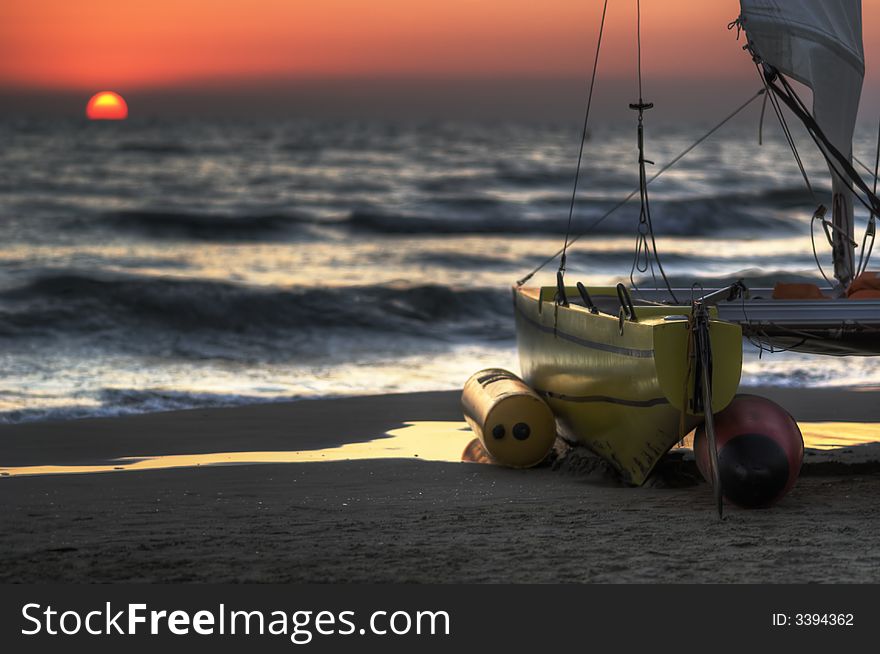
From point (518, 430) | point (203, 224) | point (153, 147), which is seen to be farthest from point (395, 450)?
point (153, 147)

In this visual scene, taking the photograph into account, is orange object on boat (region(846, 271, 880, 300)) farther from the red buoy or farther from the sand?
the red buoy

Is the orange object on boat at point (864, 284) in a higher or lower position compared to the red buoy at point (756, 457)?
higher

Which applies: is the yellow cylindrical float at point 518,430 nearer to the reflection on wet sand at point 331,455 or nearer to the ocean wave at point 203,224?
the reflection on wet sand at point 331,455

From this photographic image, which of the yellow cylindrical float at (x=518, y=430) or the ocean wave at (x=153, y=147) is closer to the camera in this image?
the yellow cylindrical float at (x=518, y=430)

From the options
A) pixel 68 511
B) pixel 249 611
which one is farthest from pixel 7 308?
pixel 249 611

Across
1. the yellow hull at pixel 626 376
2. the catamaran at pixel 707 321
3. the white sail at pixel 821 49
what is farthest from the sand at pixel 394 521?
the white sail at pixel 821 49

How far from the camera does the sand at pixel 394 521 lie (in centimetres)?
518

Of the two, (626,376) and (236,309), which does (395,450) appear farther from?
(236,309)

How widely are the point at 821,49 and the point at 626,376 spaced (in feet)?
11.3

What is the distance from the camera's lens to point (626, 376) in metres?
7.01

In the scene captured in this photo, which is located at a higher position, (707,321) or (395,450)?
(707,321)

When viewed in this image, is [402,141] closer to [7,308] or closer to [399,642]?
[7,308]

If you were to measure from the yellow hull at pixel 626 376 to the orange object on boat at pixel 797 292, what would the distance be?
5.38 ft

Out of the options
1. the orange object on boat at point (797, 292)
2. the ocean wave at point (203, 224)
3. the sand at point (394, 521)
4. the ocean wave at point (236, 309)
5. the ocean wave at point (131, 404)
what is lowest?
the sand at point (394, 521)
